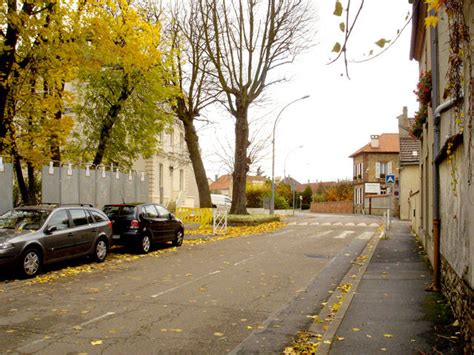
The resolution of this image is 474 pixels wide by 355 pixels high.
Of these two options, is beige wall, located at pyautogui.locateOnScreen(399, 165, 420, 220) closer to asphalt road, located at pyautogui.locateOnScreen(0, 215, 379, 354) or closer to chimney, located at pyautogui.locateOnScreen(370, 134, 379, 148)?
chimney, located at pyautogui.locateOnScreen(370, 134, 379, 148)

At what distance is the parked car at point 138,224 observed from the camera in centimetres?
1555

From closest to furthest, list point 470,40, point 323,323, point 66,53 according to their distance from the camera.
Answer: point 470,40 → point 323,323 → point 66,53

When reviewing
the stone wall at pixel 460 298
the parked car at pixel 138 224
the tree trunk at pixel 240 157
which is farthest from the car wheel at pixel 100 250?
the tree trunk at pixel 240 157

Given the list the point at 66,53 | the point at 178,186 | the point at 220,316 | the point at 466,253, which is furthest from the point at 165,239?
the point at 178,186

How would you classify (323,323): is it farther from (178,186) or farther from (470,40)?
(178,186)

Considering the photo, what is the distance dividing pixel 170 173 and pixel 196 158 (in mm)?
16707

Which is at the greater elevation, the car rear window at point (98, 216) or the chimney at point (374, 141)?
the chimney at point (374, 141)

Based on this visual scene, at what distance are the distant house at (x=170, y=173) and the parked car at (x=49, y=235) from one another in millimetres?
27024

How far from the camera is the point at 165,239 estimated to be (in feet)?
56.6

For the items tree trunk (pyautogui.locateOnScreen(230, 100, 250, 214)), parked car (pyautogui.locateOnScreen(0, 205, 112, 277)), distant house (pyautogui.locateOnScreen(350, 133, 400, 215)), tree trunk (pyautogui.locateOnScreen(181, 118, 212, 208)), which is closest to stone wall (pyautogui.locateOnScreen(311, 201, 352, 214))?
distant house (pyautogui.locateOnScreen(350, 133, 400, 215))

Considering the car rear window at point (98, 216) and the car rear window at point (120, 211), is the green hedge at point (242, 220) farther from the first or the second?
the car rear window at point (98, 216)

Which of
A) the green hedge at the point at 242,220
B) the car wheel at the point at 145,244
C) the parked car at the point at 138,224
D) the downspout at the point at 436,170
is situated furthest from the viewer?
the green hedge at the point at 242,220

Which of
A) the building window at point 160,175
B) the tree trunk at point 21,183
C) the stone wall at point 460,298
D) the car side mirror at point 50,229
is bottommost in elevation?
the stone wall at point 460,298

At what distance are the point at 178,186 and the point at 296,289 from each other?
40.2 metres
